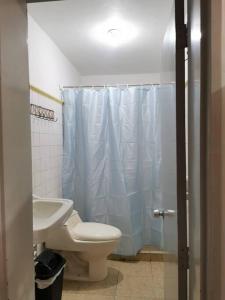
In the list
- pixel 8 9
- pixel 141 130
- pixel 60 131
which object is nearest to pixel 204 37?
pixel 8 9

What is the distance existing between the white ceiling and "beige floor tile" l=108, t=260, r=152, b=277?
2230 millimetres

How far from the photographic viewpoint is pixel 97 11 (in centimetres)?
194

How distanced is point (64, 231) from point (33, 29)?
165 centimetres

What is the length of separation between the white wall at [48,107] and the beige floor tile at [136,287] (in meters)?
1.04

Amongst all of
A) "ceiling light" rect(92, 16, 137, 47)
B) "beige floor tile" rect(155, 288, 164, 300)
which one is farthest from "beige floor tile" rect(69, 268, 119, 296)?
"ceiling light" rect(92, 16, 137, 47)

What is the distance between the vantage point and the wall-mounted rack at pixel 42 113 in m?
2.03

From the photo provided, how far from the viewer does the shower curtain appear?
8.75ft

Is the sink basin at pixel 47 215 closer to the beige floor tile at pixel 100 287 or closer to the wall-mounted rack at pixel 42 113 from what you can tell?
the wall-mounted rack at pixel 42 113

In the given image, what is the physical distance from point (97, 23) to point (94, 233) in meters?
1.78

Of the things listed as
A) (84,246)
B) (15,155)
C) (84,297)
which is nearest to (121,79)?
(84,246)

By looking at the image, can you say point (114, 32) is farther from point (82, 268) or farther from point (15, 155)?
point (82, 268)

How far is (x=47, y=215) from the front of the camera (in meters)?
1.77

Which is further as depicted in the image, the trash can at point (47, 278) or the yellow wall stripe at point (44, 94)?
the yellow wall stripe at point (44, 94)

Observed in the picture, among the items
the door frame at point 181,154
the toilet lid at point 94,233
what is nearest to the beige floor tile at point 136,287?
the toilet lid at point 94,233
